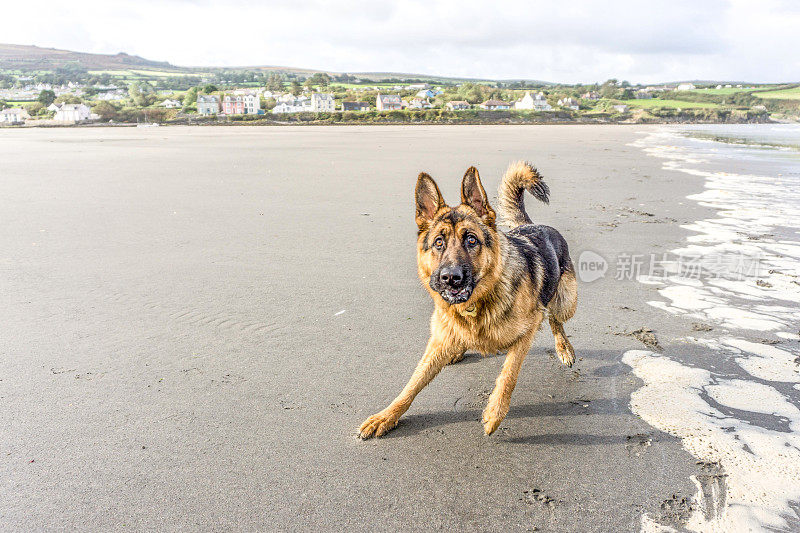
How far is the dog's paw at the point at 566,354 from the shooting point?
448 cm

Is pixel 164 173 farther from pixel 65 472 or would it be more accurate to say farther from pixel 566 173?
pixel 65 472

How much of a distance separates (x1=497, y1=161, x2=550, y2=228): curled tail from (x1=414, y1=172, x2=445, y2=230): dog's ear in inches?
65.9

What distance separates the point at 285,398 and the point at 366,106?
111 metres

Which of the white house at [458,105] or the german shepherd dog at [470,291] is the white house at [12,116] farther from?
the german shepherd dog at [470,291]

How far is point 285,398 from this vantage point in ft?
12.4

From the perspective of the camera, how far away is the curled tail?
516 centimetres

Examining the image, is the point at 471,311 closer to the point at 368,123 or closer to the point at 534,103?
the point at 368,123

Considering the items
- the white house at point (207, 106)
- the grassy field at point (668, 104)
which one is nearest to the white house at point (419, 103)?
the white house at point (207, 106)

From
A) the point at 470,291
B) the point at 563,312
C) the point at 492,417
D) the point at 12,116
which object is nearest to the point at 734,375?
the point at 563,312

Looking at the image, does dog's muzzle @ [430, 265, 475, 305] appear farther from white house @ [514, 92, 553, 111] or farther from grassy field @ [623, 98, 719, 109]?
grassy field @ [623, 98, 719, 109]

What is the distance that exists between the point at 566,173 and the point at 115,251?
Result: 45.4ft

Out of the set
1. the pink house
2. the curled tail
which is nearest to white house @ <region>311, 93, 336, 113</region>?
the pink house

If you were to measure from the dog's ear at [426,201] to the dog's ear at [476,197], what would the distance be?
0.60ft

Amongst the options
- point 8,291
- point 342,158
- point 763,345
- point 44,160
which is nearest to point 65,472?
point 8,291
